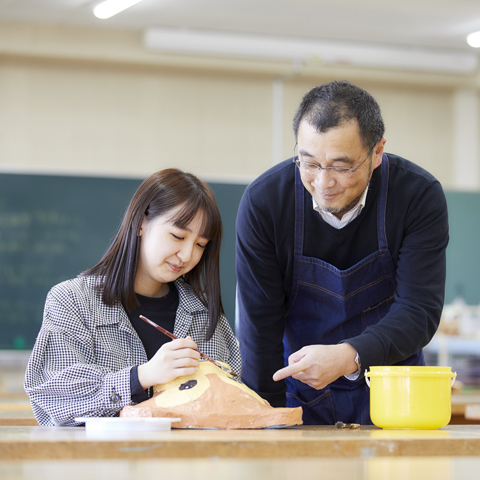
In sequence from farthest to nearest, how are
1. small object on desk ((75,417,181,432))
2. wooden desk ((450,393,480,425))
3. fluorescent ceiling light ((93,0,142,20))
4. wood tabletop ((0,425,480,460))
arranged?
fluorescent ceiling light ((93,0,142,20))
wooden desk ((450,393,480,425))
small object on desk ((75,417,181,432))
wood tabletop ((0,425,480,460))

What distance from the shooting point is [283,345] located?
177 cm

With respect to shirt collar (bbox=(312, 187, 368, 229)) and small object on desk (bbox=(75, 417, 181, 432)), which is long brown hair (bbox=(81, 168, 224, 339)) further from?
small object on desk (bbox=(75, 417, 181, 432))

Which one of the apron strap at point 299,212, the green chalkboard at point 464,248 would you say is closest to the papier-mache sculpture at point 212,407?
the apron strap at point 299,212

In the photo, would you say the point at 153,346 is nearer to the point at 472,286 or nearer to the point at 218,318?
the point at 218,318

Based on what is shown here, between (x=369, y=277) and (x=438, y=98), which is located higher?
(x=438, y=98)

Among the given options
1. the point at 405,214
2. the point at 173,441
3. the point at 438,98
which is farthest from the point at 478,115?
the point at 173,441

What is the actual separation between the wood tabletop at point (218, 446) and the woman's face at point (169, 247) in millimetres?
610

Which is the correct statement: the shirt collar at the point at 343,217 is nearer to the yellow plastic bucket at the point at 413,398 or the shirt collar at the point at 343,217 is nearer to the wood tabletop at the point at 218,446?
the yellow plastic bucket at the point at 413,398

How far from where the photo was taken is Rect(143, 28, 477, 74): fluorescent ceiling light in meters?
4.62

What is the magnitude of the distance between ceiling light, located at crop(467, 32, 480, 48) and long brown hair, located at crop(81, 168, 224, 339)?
387 cm


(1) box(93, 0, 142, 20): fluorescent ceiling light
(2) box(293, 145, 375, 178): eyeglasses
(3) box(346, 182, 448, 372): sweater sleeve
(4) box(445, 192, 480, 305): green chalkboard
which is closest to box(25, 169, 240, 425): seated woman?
(2) box(293, 145, 375, 178): eyeglasses

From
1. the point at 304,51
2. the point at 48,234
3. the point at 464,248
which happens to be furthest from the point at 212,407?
the point at 464,248

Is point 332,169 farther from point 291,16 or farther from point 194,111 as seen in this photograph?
point 194,111

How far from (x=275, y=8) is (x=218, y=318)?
10.7 ft
